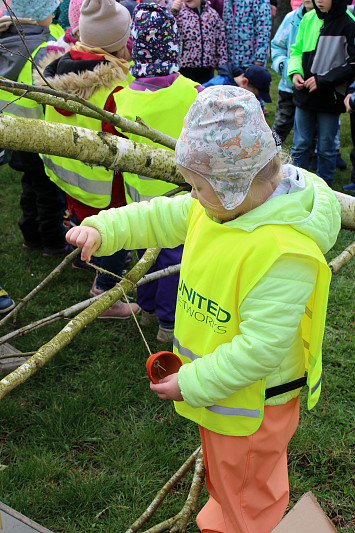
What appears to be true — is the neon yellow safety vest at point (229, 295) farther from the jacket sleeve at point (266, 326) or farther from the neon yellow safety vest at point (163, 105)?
the neon yellow safety vest at point (163, 105)

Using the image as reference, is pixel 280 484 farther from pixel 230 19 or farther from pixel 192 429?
pixel 230 19

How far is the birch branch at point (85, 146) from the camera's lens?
1545 mm

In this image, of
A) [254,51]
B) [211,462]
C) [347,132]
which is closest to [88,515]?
[211,462]

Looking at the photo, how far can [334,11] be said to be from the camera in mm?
4406

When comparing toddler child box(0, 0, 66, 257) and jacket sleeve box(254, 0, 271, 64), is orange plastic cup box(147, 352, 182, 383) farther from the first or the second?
jacket sleeve box(254, 0, 271, 64)

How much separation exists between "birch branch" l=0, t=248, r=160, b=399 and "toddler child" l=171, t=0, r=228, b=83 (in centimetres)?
489

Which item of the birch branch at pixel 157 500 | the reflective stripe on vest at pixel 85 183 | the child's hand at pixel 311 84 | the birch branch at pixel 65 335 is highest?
the birch branch at pixel 65 335

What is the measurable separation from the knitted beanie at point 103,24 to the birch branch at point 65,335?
5.70ft

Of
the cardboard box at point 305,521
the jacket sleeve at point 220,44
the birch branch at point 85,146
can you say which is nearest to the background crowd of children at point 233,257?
the birch branch at point 85,146

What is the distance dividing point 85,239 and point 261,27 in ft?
18.1

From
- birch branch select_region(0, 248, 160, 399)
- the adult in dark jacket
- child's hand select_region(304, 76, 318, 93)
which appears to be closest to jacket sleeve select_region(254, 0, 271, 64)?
the adult in dark jacket

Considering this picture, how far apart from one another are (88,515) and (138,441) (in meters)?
0.44

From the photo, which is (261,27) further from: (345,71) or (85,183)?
(85,183)

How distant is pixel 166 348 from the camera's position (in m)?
3.17
